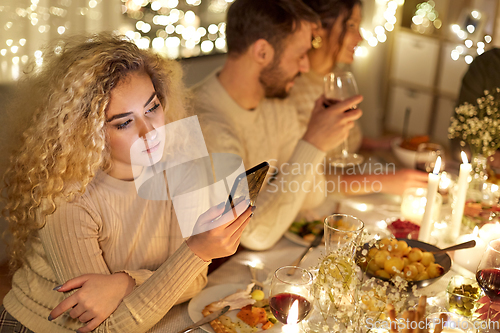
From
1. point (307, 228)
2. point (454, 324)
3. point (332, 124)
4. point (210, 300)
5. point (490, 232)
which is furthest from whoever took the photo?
point (332, 124)

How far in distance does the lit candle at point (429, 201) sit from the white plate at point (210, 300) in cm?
50

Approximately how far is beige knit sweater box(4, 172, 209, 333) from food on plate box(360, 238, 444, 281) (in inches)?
Result: 15.5

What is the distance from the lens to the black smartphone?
0.95 meters

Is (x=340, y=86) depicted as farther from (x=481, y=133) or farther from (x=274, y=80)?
(x=481, y=133)

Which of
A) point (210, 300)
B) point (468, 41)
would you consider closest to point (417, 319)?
point (210, 300)

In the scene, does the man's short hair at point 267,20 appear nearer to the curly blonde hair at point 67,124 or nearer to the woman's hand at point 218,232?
the curly blonde hair at point 67,124

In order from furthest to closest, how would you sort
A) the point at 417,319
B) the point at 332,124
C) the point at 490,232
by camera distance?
the point at 332,124 → the point at 490,232 → the point at 417,319

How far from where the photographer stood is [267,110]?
188cm

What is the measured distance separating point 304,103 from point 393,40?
8.24ft

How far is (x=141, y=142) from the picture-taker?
3.50ft

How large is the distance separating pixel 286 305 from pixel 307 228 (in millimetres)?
544

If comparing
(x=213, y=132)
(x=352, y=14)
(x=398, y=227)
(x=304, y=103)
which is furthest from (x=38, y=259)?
(x=352, y=14)

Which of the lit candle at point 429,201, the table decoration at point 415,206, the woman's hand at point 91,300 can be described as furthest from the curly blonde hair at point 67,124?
the table decoration at point 415,206

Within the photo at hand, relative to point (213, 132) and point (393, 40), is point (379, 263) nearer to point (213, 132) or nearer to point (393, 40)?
point (213, 132)
